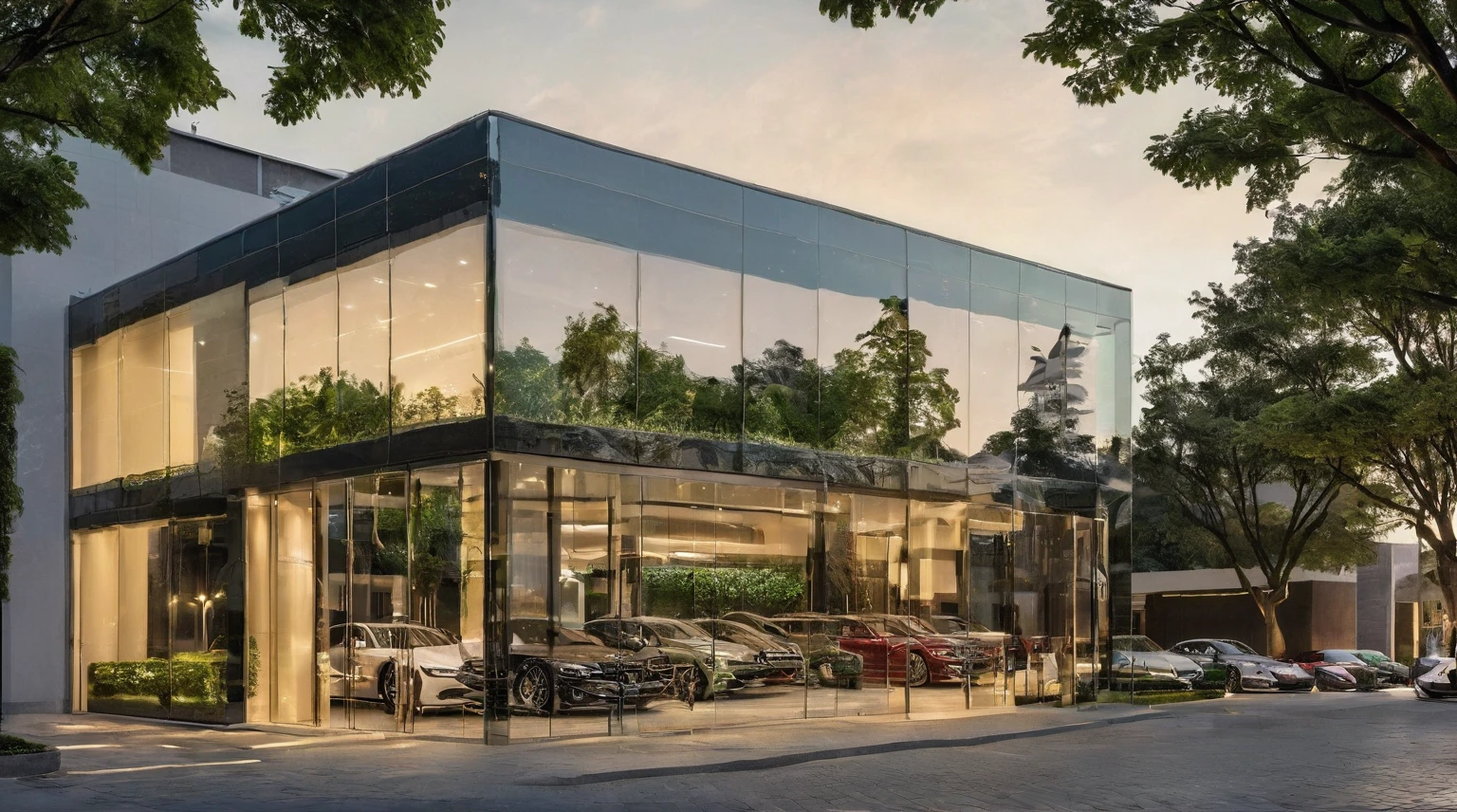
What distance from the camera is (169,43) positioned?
42.8 ft

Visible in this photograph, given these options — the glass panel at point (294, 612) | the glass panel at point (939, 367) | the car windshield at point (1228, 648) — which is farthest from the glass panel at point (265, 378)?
the car windshield at point (1228, 648)

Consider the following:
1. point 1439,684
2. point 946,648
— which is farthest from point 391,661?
point 1439,684

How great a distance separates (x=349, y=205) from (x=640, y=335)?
4870 mm

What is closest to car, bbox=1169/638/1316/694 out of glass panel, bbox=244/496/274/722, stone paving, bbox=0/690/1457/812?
stone paving, bbox=0/690/1457/812

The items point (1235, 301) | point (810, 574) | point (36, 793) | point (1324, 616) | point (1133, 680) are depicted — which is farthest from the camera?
point (1324, 616)

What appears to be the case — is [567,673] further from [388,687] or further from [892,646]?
[892,646]

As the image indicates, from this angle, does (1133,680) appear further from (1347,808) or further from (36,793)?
(36,793)

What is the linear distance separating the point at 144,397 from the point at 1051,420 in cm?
1731

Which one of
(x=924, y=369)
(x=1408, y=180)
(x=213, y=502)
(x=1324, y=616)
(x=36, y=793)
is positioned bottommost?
(x=1324, y=616)

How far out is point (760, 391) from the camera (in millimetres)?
20781


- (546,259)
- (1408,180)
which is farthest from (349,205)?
(1408,180)

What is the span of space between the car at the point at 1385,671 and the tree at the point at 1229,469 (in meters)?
2.60

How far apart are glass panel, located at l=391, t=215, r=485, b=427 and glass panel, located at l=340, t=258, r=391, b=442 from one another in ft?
1.02

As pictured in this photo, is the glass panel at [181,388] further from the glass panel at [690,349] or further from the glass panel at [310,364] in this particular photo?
the glass panel at [690,349]
